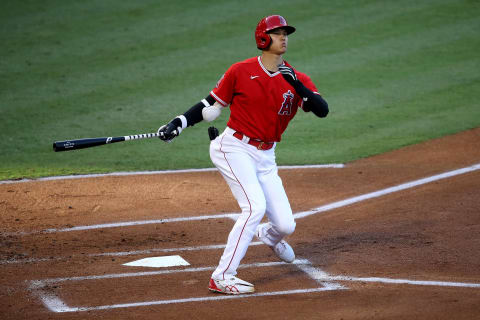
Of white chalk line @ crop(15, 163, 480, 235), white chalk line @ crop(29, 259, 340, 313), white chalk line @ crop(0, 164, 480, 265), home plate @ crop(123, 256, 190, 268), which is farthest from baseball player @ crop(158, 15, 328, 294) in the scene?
white chalk line @ crop(15, 163, 480, 235)

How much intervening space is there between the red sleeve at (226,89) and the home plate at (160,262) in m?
1.54

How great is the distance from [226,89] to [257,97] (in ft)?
0.92

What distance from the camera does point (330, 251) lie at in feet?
22.7

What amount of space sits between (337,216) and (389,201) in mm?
751

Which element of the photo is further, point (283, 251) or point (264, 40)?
point (283, 251)

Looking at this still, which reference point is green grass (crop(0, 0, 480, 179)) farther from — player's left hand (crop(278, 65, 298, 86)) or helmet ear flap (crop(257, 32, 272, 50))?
player's left hand (crop(278, 65, 298, 86))

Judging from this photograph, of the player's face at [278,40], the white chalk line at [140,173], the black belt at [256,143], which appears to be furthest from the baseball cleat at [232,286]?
the white chalk line at [140,173]

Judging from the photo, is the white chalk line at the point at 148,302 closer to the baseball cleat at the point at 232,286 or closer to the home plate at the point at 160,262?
the baseball cleat at the point at 232,286

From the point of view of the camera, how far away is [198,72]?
1312 centimetres

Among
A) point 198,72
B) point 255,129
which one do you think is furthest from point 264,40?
point 198,72

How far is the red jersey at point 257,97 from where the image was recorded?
6.01 m

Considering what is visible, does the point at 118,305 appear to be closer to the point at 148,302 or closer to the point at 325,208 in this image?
the point at 148,302

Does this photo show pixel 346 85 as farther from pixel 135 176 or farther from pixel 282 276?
pixel 282 276

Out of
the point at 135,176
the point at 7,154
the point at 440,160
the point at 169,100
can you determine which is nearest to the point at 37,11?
the point at 169,100
